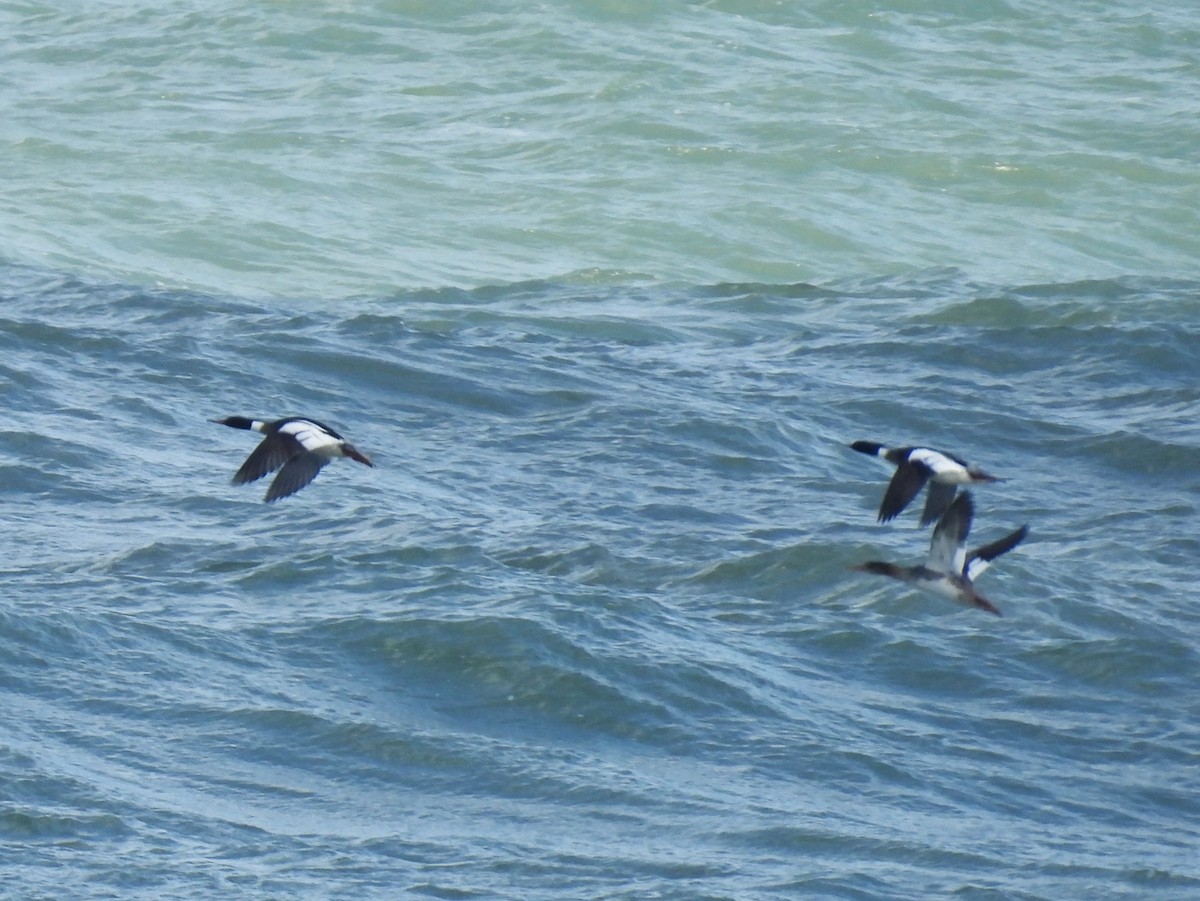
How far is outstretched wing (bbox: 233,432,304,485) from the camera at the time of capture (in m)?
9.11

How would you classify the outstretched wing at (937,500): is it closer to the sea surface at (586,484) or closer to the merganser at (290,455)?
the sea surface at (586,484)

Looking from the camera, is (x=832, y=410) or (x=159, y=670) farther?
(x=832, y=410)

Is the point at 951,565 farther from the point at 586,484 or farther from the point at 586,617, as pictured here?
the point at 586,484

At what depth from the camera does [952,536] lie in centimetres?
923

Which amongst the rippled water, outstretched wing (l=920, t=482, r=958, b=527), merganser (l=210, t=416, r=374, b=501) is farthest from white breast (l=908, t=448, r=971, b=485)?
merganser (l=210, t=416, r=374, b=501)

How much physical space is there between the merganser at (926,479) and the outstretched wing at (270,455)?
8.50ft

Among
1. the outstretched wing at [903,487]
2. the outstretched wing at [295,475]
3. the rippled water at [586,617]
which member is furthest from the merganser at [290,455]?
the outstretched wing at [903,487]

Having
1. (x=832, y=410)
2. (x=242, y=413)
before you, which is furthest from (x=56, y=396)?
(x=832, y=410)

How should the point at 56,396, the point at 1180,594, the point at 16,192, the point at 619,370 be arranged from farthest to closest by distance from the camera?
the point at 16,192, the point at 619,370, the point at 56,396, the point at 1180,594

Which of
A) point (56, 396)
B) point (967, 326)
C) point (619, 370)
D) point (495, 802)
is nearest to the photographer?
point (495, 802)

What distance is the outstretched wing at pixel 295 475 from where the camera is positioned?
898cm

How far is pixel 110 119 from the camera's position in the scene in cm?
2333

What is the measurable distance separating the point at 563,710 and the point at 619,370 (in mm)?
5185

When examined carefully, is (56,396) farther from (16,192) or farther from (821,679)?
(16,192)
